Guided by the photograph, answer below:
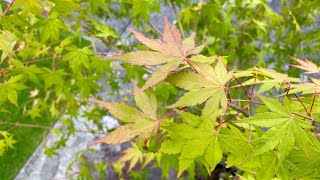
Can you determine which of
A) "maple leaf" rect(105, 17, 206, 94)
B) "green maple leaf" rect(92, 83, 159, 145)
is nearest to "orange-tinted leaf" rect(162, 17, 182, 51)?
"maple leaf" rect(105, 17, 206, 94)

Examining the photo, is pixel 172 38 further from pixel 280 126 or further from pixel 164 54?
pixel 280 126

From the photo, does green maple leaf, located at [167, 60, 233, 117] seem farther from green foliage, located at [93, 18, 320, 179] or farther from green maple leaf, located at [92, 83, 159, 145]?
green maple leaf, located at [92, 83, 159, 145]

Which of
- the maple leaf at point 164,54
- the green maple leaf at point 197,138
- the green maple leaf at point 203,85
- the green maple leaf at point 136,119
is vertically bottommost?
the green maple leaf at point 197,138

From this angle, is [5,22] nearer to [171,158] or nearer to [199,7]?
[171,158]

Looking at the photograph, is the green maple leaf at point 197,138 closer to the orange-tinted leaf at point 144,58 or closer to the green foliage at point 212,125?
the green foliage at point 212,125

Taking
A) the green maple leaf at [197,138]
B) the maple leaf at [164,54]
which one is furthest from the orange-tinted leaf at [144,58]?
the green maple leaf at [197,138]

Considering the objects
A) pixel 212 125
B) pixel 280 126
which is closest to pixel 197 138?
pixel 212 125
